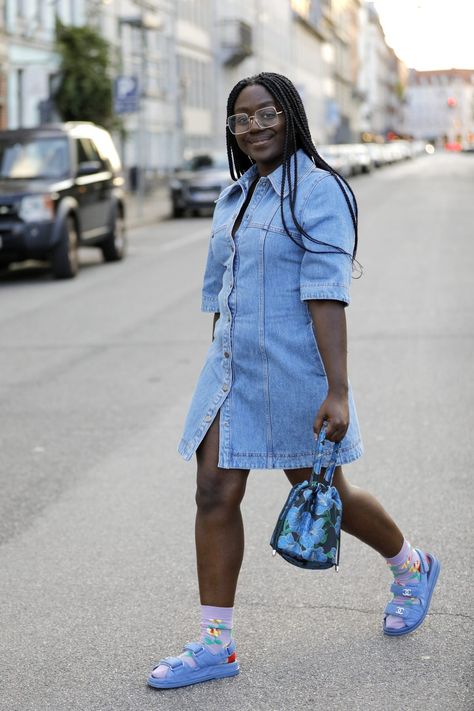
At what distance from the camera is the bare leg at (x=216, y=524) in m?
3.72

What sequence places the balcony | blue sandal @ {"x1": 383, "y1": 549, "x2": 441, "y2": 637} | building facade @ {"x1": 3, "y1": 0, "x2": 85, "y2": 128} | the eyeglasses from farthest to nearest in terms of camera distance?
the balcony → building facade @ {"x1": 3, "y1": 0, "x2": 85, "y2": 128} → blue sandal @ {"x1": 383, "y1": 549, "x2": 441, "y2": 637} → the eyeglasses

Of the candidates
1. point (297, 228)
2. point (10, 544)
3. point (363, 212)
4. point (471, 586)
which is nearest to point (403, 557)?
point (471, 586)

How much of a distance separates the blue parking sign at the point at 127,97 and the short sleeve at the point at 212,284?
2689 centimetres

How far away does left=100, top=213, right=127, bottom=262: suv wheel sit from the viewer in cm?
1914

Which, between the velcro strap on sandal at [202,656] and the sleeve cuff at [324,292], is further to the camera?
the velcro strap on sandal at [202,656]

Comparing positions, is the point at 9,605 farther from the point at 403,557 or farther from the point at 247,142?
the point at 247,142

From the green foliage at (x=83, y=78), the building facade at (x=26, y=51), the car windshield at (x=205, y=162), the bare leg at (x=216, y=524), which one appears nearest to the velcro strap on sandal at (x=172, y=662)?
the bare leg at (x=216, y=524)

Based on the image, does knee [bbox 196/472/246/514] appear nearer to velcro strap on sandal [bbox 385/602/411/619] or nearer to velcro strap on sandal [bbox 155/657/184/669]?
velcro strap on sandal [bbox 155/657/184/669]

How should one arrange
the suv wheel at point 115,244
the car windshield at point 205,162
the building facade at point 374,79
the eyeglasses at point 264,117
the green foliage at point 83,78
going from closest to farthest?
the eyeglasses at point 264,117
the suv wheel at point 115,244
the car windshield at point 205,162
the green foliage at point 83,78
the building facade at point 374,79

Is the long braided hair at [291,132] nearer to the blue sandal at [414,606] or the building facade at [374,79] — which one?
the blue sandal at [414,606]

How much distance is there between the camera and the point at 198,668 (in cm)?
377

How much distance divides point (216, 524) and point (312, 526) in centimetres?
31

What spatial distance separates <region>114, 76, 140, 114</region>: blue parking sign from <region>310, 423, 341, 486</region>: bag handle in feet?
89.6

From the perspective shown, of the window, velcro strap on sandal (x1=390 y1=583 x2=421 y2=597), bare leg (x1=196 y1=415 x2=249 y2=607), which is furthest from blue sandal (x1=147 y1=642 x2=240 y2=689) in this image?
the window
